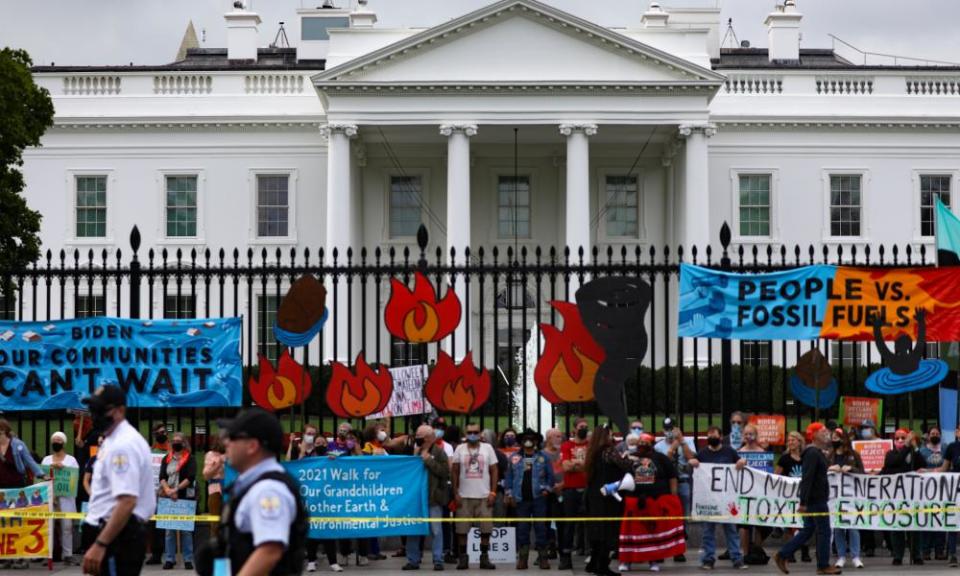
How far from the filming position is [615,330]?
16.0m

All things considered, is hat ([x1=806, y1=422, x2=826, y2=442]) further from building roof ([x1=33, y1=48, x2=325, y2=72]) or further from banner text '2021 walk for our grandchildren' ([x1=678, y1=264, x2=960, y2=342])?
building roof ([x1=33, y1=48, x2=325, y2=72])

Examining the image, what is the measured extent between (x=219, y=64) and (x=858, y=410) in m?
41.0

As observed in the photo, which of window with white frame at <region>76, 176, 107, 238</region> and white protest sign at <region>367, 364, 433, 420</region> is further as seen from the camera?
window with white frame at <region>76, 176, 107, 238</region>

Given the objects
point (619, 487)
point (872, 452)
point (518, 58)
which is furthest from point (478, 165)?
point (619, 487)

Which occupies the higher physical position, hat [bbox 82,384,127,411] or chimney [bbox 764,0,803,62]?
chimney [bbox 764,0,803,62]

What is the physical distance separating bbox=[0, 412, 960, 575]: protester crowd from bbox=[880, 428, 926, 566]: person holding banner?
0.01 m

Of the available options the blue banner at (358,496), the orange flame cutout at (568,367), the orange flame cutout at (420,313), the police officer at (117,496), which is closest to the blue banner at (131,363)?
the blue banner at (358,496)

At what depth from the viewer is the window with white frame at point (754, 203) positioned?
159 ft

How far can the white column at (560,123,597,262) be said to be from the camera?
144 ft

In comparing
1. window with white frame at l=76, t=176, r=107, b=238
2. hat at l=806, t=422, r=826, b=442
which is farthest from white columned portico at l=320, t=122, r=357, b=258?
hat at l=806, t=422, r=826, b=442

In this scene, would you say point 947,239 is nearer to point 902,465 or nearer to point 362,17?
point 902,465

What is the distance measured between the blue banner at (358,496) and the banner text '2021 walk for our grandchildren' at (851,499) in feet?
10.1

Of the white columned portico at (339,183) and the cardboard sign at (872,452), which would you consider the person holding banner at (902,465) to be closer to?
the cardboard sign at (872,452)

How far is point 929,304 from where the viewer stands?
53.7 feet
